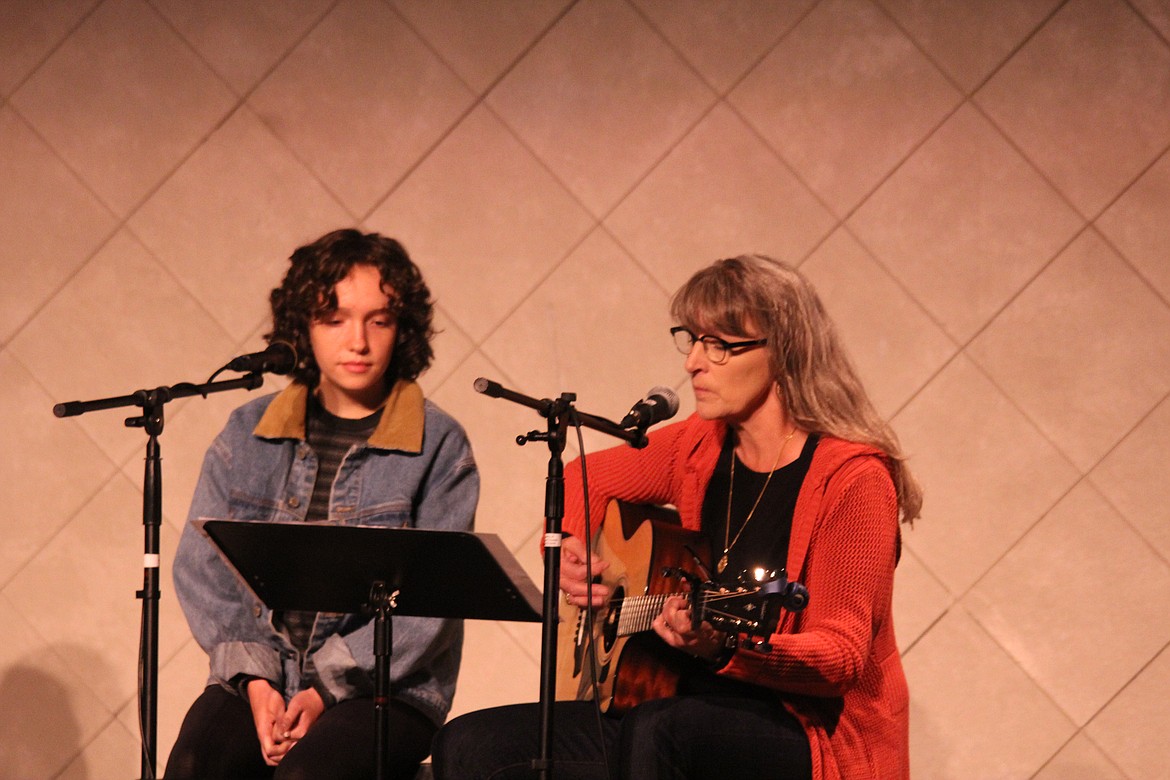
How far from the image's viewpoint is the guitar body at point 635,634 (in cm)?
231

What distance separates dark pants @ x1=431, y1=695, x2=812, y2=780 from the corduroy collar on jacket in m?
0.63

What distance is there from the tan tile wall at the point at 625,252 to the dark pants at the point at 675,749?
4.32ft

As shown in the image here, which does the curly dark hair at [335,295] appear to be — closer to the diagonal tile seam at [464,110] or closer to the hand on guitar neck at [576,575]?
the hand on guitar neck at [576,575]

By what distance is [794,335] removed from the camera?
2.43 metres

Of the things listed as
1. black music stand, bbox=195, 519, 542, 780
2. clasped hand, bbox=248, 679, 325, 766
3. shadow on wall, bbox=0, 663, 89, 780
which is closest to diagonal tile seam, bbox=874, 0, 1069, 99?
black music stand, bbox=195, 519, 542, 780

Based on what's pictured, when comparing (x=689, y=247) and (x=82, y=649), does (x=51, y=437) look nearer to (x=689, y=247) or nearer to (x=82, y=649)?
(x=82, y=649)

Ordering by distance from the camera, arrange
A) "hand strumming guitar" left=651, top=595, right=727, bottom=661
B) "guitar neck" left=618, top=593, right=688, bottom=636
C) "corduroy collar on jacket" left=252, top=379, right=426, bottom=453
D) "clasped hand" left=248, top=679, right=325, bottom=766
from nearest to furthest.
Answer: "hand strumming guitar" left=651, top=595, right=727, bottom=661 → "guitar neck" left=618, top=593, right=688, bottom=636 → "clasped hand" left=248, top=679, right=325, bottom=766 → "corduroy collar on jacket" left=252, top=379, right=426, bottom=453

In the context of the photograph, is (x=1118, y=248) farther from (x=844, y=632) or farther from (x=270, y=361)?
(x=270, y=361)

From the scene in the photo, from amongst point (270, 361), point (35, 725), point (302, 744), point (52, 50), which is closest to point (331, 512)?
point (270, 361)

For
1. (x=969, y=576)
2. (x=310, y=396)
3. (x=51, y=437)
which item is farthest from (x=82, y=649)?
(x=969, y=576)

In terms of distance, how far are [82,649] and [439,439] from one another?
1.72 meters

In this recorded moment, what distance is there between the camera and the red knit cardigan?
2100mm

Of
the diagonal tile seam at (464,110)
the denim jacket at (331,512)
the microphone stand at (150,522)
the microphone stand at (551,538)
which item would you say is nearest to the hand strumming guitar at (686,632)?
the microphone stand at (551,538)

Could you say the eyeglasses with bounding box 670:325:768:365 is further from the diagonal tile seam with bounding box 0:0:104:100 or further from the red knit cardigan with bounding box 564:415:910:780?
the diagonal tile seam with bounding box 0:0:104:100
